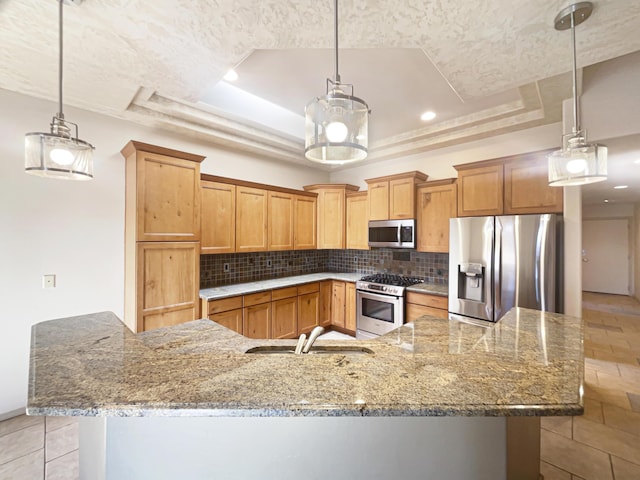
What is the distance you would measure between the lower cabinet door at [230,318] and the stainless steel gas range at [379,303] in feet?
5.49

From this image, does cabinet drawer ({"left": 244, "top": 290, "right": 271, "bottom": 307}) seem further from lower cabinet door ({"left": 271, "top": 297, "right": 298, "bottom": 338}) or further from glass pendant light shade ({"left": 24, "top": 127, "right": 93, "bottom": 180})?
glass pendant light shade ({"left": 24, "top": 127, "right": 93, "bottom": 180})

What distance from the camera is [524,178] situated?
278 cm

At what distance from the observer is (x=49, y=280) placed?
2348 millimetres

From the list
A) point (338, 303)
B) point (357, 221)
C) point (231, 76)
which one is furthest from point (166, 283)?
point (357, 221)

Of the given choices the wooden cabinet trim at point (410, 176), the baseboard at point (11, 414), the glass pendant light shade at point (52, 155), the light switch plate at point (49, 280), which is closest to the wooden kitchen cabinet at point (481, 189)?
the wooden cabinet trim at point (410, 176)

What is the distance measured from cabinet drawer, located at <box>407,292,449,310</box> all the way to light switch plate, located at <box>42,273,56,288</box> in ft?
12.0

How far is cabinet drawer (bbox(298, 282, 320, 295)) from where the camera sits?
12.7 ft

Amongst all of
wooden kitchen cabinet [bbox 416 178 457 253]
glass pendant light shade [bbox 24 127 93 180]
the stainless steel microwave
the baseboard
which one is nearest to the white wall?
the baseboard

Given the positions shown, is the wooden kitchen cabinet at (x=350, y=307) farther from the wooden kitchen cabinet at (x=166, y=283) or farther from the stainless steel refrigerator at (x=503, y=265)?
the wooden kitchen cabinet at (x=166, y=283)

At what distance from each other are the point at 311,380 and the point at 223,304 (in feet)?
7.96

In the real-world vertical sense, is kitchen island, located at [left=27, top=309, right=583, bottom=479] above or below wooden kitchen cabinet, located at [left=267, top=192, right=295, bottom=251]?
below

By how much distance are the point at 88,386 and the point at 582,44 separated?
9.33ft

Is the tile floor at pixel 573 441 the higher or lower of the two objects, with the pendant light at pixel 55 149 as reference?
lower

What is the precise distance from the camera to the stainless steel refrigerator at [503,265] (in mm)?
2494
